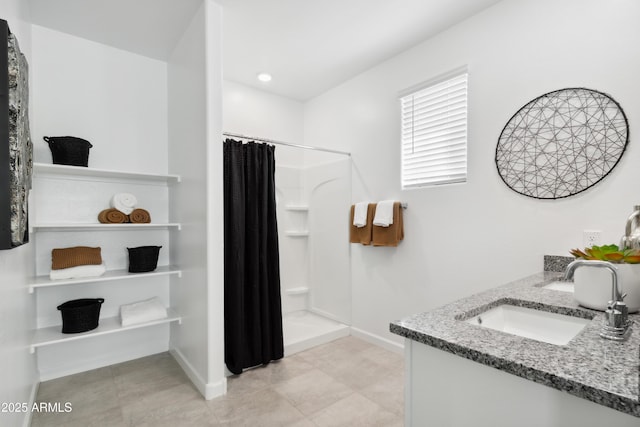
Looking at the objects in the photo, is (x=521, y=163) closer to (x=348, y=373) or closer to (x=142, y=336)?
(x=348, y=373)

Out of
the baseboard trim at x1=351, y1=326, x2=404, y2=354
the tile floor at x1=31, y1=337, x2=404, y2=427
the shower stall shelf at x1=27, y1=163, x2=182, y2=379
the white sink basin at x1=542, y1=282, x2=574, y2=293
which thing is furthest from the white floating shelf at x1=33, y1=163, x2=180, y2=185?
the white sink basin at x1=542, y1=282, x2=574, y2=293

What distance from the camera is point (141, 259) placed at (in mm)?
2430

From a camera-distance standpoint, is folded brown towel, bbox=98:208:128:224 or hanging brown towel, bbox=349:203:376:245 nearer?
folded brown towel, bbox=98:208:128:224

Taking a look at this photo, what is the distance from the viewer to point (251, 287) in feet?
8.09

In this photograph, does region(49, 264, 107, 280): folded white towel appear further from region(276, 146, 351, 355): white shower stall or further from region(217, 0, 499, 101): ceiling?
region(217, 0, 499, 101): ceiling

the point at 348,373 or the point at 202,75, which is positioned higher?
the point at 202,75

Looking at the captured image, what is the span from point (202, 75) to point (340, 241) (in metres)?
1.96

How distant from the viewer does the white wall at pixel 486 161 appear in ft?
5.46

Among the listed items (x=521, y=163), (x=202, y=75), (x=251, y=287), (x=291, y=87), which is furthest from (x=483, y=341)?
(x=291, y=87)

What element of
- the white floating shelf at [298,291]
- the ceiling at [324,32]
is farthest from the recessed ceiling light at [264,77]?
the white floating shelf at [298,291]

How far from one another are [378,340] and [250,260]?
1389 millimetres

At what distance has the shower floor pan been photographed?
2777 millimetres

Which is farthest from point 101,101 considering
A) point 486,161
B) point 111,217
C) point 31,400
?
point 486,161

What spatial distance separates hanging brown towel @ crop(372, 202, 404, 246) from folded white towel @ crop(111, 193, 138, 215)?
2.00 m
